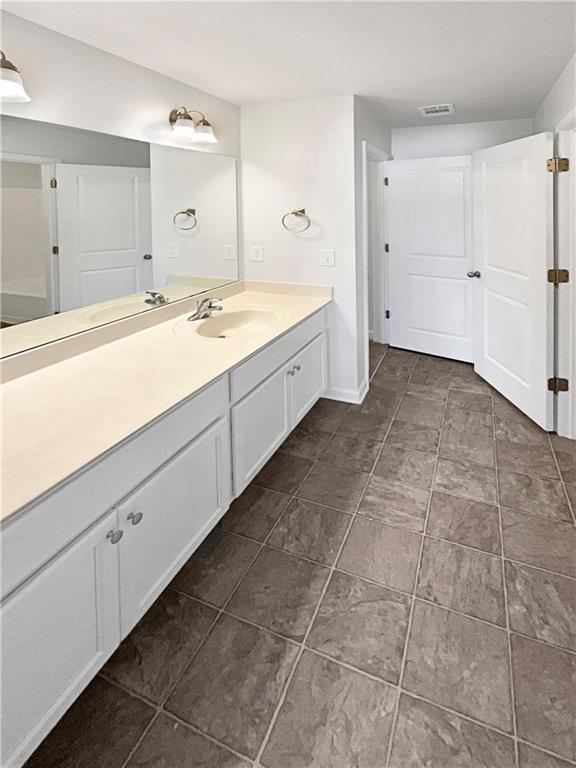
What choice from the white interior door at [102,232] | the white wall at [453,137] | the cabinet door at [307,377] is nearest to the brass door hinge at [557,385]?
the cabinet door at [307,377]

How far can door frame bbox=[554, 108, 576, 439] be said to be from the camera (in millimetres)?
2826

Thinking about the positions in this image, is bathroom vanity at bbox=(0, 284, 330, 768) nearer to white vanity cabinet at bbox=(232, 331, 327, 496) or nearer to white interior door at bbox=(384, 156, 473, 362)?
white vanity cabinet at bbox=(232, 331, 327, 496)

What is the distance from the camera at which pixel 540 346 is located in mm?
3148

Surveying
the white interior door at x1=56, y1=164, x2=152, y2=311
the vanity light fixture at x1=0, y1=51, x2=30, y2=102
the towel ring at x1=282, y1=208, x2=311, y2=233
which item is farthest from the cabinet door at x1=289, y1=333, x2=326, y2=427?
the vanity light fixture at x1=0, y1=51, x2=30, y2=102

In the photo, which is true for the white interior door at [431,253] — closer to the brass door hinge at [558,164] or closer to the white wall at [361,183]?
the white wall at [361,183]

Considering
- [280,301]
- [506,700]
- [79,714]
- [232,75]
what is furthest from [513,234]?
[79,714]

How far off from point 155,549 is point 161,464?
27cm

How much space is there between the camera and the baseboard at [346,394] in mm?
3615

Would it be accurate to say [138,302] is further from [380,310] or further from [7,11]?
[380,310]

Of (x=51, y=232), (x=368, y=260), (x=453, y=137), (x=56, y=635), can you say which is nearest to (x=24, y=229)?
(x=51, y=232)

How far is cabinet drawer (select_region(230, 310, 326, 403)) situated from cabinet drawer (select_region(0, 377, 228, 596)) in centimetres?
30

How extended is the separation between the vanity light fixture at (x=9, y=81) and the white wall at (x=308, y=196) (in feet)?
6.18

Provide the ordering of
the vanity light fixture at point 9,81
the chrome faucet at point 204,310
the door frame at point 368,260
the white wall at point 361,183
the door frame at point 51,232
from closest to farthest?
the vanity light fixture at point 9,81 < the door frame at point 51,232 < the chrome faucet at point 204,310 < the white wall at point 361,183 < the door frame at point 368,260

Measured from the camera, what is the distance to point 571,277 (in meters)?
2.92
